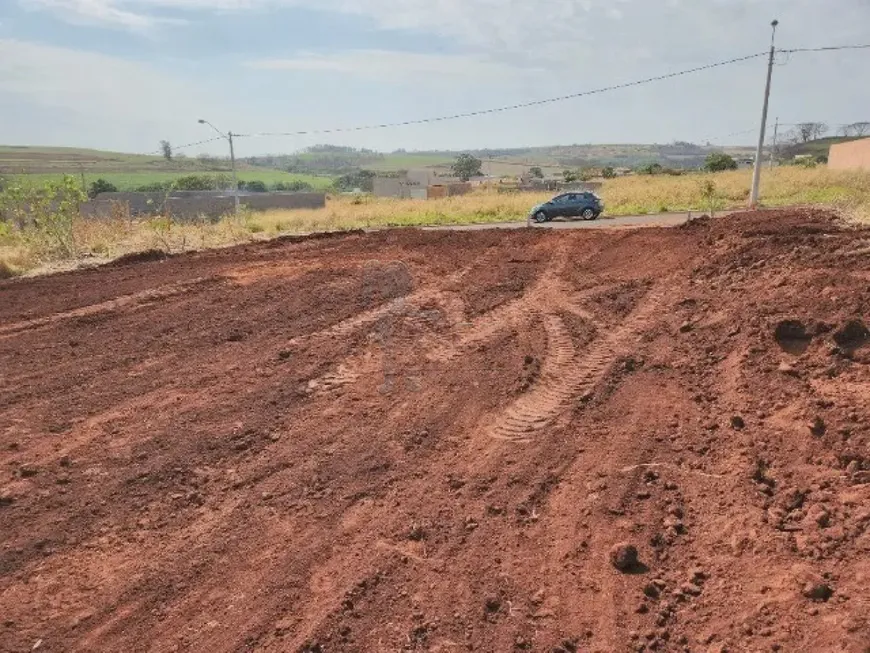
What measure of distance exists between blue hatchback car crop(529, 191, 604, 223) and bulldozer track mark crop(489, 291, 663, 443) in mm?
20163

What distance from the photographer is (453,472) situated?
5480 mm

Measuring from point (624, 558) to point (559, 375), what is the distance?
3418 millimetres

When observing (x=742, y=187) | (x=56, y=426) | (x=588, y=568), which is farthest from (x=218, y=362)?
(x=742, y=187)

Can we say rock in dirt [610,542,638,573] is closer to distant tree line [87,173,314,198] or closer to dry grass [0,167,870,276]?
dry grass [0,167,870,276]

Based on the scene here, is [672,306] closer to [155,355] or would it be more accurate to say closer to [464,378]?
[464,378]

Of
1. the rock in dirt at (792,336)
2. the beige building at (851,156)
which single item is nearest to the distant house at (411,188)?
the beige building at (851,156)

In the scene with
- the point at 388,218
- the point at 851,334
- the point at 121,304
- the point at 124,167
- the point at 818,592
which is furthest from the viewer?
the point at 124,167

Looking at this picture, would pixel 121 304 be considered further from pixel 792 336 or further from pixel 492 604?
pixel 792 336

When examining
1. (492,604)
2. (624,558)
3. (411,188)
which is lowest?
(492,604)

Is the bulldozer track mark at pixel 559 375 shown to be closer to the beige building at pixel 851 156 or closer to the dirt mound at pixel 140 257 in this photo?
the dirt mound at pixel 140 257

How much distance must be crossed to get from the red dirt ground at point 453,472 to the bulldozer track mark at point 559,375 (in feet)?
0.13

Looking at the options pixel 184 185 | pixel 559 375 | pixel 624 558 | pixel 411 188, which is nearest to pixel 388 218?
pixel 559 375

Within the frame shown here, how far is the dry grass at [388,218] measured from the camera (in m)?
17.3

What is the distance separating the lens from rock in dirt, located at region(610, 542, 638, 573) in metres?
4.13
